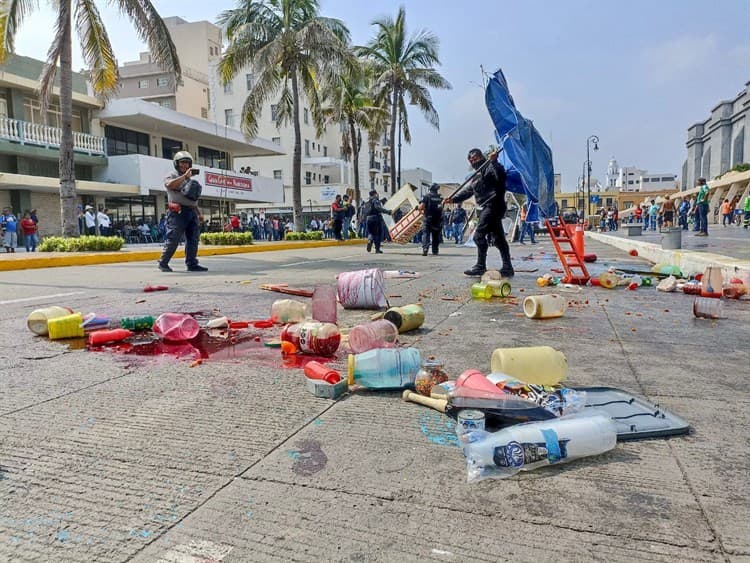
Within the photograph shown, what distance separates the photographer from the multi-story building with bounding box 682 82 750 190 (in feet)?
152

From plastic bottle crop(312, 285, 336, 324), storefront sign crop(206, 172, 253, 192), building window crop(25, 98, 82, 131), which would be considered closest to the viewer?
plastic bottle crop(312, 285, 336, 324)

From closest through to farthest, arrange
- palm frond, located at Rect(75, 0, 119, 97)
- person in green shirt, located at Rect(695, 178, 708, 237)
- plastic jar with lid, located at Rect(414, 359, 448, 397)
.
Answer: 1. plastic jar with lid, located at Rect(414, 359, 448, 397)
2. palm frond, located at Rect(75, 0, 119, 97)
3. person in green shirt, located at Rect(695, 178, 708, 237)

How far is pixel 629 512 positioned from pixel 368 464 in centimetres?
85

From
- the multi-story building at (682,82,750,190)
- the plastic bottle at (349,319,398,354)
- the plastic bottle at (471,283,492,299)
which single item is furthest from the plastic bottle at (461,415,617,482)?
the multi-story building at (682,82,750,190)

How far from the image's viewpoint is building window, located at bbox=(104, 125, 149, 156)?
30141mm

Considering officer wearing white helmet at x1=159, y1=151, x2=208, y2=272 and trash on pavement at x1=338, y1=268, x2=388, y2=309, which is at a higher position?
officer wearing white helmet at x1=159, y1=151, x2=208, y2=272

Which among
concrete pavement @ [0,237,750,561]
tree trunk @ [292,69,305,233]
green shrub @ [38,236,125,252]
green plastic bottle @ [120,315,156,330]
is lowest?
concrete pavement @ [0,237,750,561]

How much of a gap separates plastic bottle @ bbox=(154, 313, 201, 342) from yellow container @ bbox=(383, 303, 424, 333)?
58.6 inches

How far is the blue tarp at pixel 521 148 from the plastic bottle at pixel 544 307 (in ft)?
10.2

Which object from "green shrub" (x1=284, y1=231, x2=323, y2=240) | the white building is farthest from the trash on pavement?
the white building

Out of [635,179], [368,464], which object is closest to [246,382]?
[368,464]

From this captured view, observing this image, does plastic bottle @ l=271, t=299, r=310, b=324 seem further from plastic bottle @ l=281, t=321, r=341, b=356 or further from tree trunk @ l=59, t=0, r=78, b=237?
tree trunk @ l=59, t=0, r=78, b=237

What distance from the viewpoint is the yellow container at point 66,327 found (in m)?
4.04

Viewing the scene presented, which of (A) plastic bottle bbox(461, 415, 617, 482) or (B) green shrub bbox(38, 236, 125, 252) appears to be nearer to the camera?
(A) plastic bottle bbox(461, 415, 617, 482)
